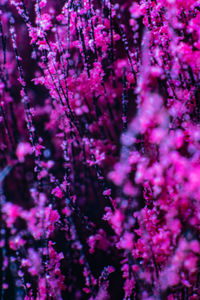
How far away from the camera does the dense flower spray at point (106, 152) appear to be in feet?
15.1

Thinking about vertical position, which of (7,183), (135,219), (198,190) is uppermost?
(7,183)

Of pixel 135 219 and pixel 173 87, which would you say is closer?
pixel 173 87

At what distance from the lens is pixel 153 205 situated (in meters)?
5.72

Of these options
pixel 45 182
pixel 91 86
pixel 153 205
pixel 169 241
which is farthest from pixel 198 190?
pixel 45 182

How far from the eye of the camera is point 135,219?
6145 millimetres

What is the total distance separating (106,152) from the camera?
7.26 metres

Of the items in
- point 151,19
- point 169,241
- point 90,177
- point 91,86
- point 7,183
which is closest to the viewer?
point 169,241

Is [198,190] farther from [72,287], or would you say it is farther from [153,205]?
[72,287]

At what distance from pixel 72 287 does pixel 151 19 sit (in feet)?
23.3

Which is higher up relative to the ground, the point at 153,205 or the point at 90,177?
the point at 90,177

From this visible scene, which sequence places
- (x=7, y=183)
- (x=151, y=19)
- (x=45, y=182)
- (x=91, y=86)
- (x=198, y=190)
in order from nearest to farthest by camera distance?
(x=198, y=190), (x=151, y=19), (x=91, y=86), (x=45, y=182), (x=7, y=183)

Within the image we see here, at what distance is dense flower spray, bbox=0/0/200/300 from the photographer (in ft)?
15.1

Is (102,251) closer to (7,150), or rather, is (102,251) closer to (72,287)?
(72,287)

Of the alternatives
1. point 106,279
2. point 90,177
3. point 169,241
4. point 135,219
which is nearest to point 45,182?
point 90,177
